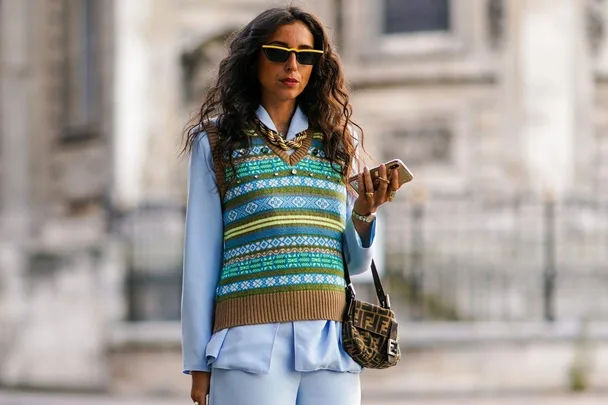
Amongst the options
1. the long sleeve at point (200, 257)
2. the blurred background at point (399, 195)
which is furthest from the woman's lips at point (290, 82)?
the blurred background at point (399, 195)

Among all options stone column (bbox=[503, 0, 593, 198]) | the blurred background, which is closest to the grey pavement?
the blurred background

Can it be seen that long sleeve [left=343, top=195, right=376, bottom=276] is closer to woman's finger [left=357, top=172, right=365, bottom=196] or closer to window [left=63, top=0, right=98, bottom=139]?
woman's finger [left=357, top=172, right=365, bottom=196]

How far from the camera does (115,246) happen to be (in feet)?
44.3

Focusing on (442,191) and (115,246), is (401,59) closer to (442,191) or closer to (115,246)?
(442,191)

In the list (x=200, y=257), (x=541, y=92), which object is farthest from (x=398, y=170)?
(x=541, y=92)

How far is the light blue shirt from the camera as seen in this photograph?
3852 mm

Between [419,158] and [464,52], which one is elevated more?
[464,52]

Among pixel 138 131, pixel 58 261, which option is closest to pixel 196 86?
pixel 138 131

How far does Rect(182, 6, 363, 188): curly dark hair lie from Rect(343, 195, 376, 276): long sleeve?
0.16 meters

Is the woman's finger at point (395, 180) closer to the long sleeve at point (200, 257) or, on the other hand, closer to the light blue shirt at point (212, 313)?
the light blue shirt at point (212, 313)

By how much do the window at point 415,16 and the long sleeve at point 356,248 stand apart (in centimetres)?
1324

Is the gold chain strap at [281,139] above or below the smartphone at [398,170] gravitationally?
above

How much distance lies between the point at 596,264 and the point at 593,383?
84.1 inches

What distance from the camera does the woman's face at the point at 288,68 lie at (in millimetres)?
4023
